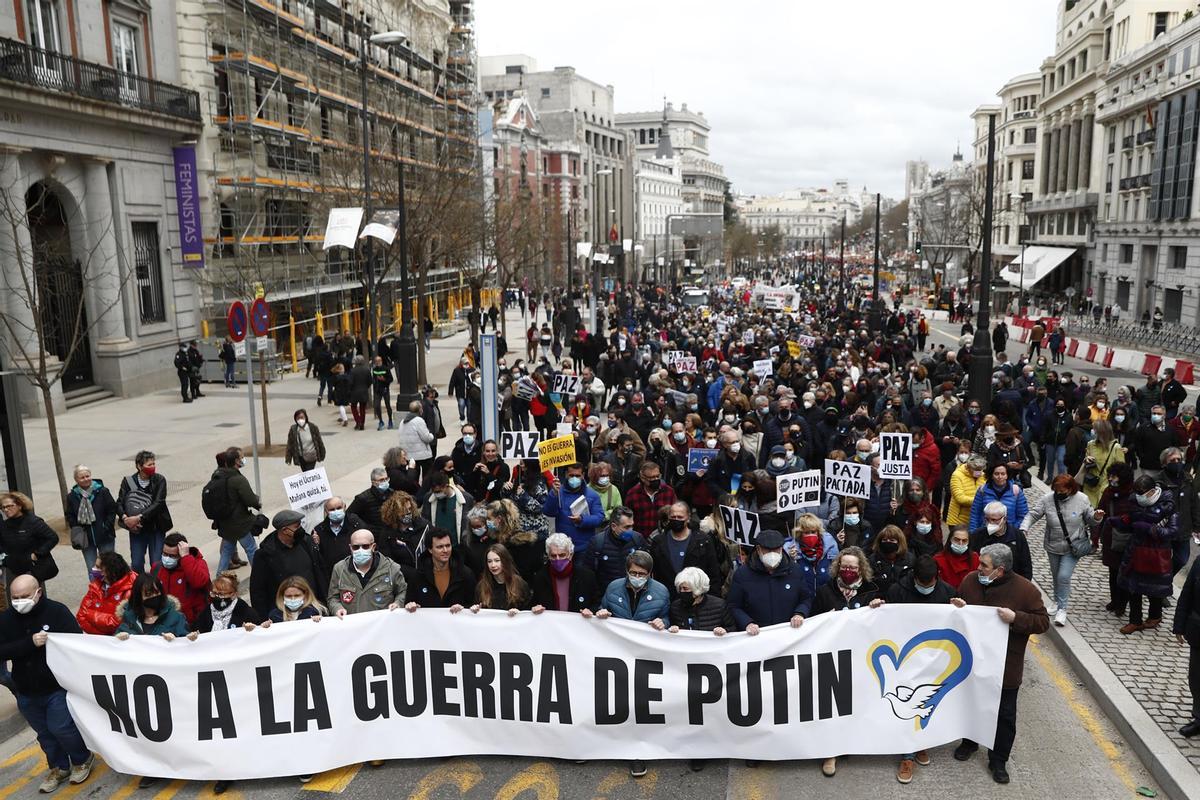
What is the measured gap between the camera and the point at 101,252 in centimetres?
2528

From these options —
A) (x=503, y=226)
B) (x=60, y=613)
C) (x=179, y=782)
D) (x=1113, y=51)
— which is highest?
(x=1113, y=51)

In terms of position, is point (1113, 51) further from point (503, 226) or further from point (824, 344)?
point (824, 344)

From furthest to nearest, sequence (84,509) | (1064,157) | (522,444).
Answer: (1064,157) < (522,444) < (84,509)

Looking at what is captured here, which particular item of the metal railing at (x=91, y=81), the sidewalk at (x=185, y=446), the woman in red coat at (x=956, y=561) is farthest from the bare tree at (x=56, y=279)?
the woman in red coat at (x=956, y=561)

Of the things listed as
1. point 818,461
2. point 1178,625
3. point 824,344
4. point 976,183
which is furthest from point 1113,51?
point 1178,625

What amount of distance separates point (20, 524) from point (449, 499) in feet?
12.7

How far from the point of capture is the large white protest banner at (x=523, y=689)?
6668 mm

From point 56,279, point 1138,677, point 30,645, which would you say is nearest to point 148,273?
point 56,279

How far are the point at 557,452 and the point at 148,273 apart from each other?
67.7ft

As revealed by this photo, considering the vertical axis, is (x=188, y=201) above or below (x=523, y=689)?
above

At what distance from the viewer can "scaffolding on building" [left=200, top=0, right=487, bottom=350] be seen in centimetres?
3091

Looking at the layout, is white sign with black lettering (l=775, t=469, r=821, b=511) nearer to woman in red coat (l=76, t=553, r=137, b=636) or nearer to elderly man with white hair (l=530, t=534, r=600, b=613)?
elderly man with white hair (l=530, t=534, r=600, b=613)

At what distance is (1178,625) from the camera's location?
7.29 m

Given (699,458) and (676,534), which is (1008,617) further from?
(699,458)
